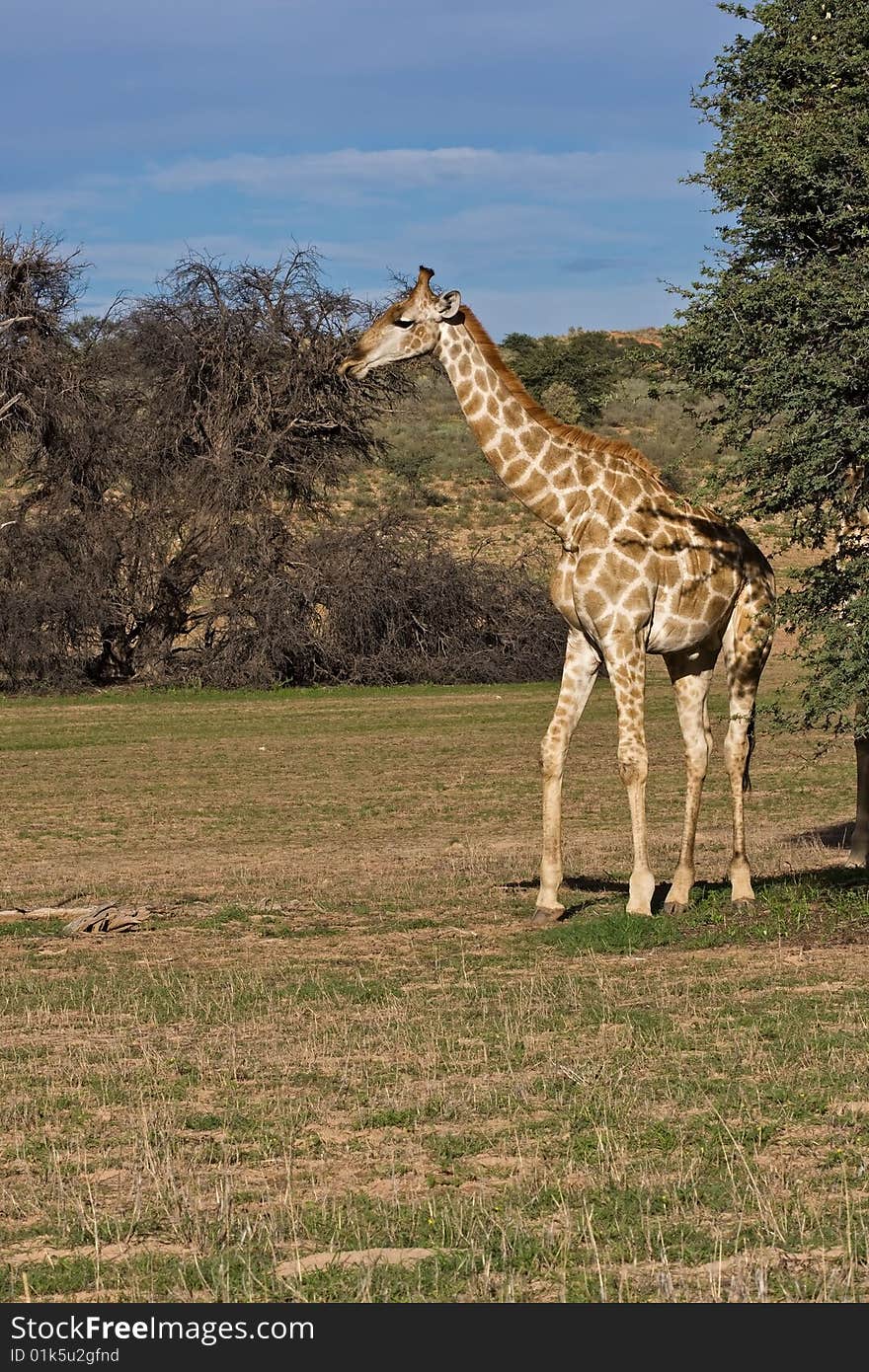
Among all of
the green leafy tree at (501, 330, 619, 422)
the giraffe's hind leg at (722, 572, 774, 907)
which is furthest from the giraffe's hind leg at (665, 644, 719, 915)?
the green leafy tree at (501, 330, 619, 422)

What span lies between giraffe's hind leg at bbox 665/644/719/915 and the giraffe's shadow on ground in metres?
0.23

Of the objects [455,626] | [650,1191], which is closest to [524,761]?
[455,626]

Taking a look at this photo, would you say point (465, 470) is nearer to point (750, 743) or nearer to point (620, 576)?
point (750, 743)

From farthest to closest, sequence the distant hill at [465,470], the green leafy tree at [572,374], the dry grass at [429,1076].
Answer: the green leafy tree at [572,374] < the distant hill at [465,470] < the dry grass at [429,1076]

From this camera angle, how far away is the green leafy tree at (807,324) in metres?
11.6

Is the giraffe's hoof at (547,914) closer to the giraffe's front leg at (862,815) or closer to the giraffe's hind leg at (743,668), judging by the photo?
the giraffe's hind leg at (743,668)

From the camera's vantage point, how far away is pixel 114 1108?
25.8 feet

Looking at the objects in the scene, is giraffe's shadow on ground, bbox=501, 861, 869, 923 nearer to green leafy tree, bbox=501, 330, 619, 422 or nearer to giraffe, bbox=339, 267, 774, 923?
giraffe, bbox=339, 267, 774, 923

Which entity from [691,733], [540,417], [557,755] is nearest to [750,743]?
[691,733]

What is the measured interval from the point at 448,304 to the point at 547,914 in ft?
15.1

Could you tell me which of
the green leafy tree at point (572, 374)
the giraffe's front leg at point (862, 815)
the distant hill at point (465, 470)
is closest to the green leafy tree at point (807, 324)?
the giraffe's front leg at point (862, 815)

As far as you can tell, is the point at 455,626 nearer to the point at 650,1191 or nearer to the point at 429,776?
the point at 429,776

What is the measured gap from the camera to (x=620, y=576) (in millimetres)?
12211

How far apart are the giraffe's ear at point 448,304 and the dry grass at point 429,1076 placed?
4.55 metres
